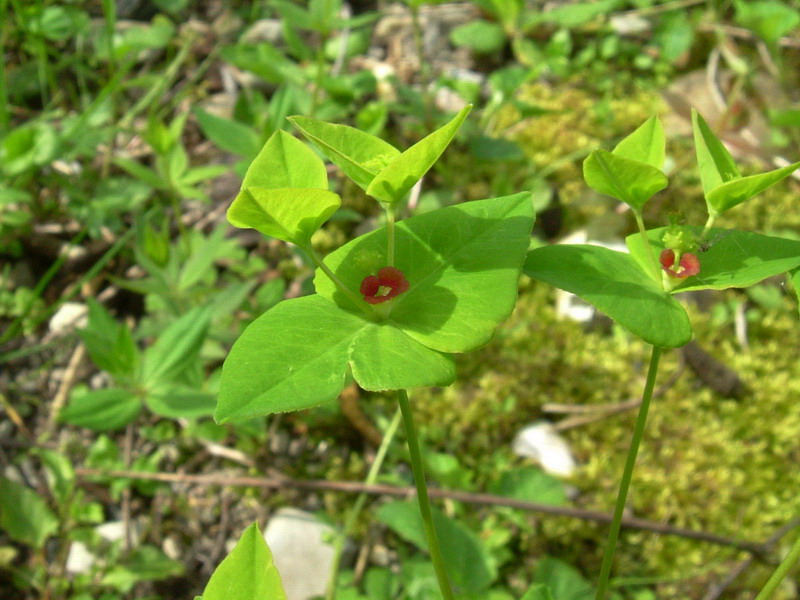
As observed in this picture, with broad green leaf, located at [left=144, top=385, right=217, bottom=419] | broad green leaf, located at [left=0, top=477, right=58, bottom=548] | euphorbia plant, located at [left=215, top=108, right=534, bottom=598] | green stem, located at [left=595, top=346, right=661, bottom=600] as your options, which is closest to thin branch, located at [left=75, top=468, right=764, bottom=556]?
broad green leaf, located at [left=0, top=477, right=58, bottom=548]

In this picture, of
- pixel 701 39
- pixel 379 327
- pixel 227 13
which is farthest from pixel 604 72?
pixel 379 327

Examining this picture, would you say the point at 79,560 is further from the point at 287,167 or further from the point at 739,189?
the point at 739,189

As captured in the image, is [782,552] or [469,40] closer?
[782,552]

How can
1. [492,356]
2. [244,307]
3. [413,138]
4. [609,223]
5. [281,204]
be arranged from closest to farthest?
[281,204]
[244,307]
[492,356]
[609,223]
[413,138]

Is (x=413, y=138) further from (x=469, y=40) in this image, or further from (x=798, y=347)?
(x=798, y=347)

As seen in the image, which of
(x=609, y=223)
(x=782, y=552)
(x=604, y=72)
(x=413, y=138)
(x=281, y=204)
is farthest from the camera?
(x=604, y=72)

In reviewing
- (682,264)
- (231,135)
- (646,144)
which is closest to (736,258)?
(682,264)

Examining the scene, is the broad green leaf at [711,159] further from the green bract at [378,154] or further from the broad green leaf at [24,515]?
the broad green leaf at [24,515]

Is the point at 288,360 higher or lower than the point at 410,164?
lower
